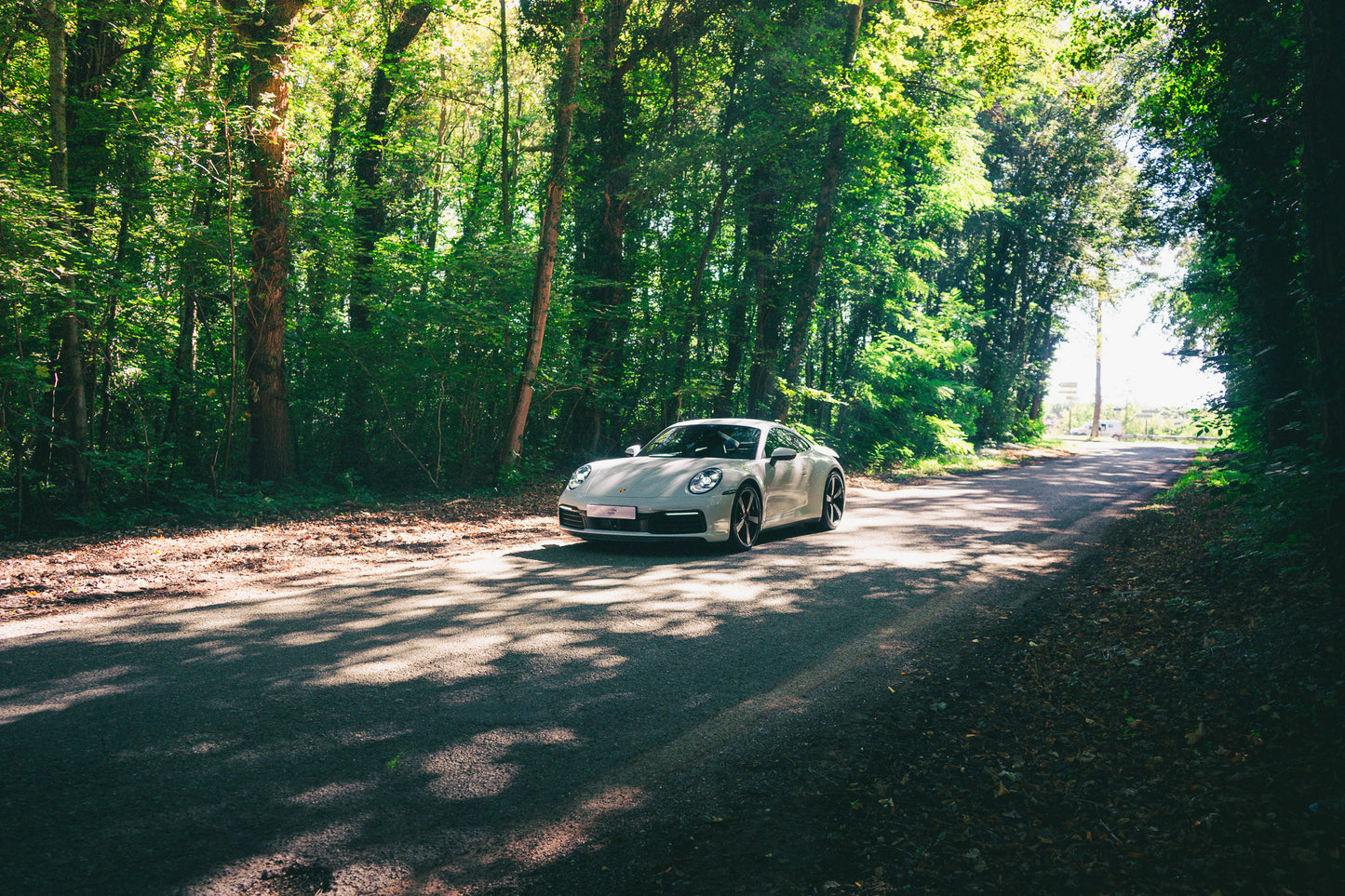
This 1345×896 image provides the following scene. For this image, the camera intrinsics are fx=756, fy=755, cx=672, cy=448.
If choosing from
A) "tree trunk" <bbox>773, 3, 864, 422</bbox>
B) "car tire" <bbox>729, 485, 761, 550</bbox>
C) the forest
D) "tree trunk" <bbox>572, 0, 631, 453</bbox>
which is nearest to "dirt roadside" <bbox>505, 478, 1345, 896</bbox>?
the forest

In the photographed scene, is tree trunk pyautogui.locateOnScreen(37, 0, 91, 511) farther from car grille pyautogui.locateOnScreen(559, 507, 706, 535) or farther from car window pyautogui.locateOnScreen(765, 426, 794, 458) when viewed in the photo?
car window pyautogui.locateOnScreen(765, 426, 794, 458)

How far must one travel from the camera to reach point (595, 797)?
9.94 ft

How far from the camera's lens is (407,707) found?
3850mm

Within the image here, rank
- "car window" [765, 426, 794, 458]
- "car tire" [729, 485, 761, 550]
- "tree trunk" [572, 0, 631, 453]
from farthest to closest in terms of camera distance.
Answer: "tree trunk" [572, 0, 631, 453], "car window" [765, 426, 794, 458], "car tire" [729, 485, 761, 550]

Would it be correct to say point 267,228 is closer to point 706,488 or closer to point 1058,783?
point 706,488

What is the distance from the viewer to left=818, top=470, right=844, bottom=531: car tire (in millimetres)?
10031

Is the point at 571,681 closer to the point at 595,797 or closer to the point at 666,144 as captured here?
the point at 595,797

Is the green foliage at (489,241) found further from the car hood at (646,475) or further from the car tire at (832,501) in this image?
the car tire at (832,501)

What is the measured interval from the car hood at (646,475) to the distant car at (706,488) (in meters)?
0.01

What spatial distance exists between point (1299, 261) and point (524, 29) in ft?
51.2

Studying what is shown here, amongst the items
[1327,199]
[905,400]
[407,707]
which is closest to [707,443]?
[407,707]

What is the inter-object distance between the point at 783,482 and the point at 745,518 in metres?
0.95

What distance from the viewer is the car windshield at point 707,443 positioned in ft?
29.8

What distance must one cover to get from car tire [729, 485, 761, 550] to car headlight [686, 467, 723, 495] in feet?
0.92
